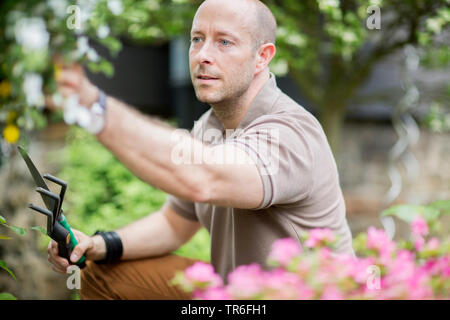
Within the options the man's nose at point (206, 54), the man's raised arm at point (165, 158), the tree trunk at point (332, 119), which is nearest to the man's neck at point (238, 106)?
the man's nose at point (206, 54)

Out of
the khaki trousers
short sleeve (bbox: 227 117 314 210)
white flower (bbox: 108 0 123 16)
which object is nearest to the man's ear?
short sleeve (bbox: 227 117 314 210)

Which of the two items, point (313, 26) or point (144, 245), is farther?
point (313, 26)

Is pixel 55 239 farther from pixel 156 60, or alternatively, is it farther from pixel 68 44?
pixel 156 60

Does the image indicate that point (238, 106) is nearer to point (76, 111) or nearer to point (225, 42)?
point (225, 42)

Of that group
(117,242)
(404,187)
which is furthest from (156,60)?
(117,242)

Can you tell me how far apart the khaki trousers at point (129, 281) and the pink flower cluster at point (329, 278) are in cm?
104

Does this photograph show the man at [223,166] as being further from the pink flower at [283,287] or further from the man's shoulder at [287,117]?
the pink flower at [283,287]

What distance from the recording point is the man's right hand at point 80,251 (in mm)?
1832

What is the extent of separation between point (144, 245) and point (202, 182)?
0.98m

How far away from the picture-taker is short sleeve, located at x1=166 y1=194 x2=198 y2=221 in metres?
2.20

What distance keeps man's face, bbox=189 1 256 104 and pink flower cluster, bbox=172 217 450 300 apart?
2.02 ft

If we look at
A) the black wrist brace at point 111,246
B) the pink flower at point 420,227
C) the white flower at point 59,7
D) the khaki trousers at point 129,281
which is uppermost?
the white flower at point 59,7

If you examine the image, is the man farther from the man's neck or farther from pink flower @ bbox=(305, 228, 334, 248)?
pink flower @ bbox=(305, 228, 334, 248)
